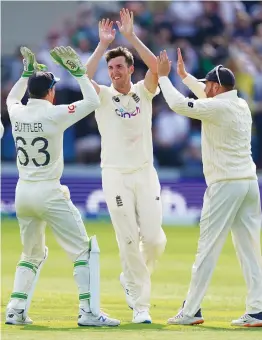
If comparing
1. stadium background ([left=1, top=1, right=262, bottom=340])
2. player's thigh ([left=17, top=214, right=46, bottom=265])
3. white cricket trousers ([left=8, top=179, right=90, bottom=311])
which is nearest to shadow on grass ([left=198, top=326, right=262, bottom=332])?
white cricket trousers ([left=8, top=179, right=90, bottom=311])

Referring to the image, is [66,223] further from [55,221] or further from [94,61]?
[94,61]

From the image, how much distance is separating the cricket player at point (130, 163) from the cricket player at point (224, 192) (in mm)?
504

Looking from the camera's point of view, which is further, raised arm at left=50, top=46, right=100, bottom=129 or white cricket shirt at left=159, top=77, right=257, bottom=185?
white cricket shirt at left=159, top=77, right=257, bottom=185

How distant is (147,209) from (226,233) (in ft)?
2.41

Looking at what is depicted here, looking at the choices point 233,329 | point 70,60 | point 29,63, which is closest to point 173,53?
point 29,63

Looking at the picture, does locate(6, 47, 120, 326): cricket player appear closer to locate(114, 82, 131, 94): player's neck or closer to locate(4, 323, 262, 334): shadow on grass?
locate(4, 323, 262, 334): shadow on grass

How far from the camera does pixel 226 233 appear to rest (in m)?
9.09

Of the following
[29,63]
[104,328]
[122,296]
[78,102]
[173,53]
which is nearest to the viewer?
[104,328]

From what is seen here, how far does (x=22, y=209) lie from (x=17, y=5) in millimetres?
14574

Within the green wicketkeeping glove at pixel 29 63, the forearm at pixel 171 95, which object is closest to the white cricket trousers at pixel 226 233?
the forearm at pixel 171 95

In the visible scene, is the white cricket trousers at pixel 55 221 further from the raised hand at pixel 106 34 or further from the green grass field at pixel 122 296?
the raised hand at pixel 106 34

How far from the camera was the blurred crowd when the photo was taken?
20094 millimetres

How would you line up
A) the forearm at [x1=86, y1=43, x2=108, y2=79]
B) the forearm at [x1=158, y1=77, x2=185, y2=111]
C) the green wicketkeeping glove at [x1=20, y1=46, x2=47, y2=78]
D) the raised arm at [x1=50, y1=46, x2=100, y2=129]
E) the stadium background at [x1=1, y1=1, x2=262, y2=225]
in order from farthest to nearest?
the stadium background at [x1=1, y1=1, x2=262, y2=225] → the forearm at [x1=86, y1=43, x2=108, y2=79] → the green wicketkeeping glove at [x1=20, y1=46, x2=47, y2=78] → the forearm at [x1=158, y1=77, x2=185, y2=111] → the raised arm at [x1=50, y1=46, x2=100, y2=129]
